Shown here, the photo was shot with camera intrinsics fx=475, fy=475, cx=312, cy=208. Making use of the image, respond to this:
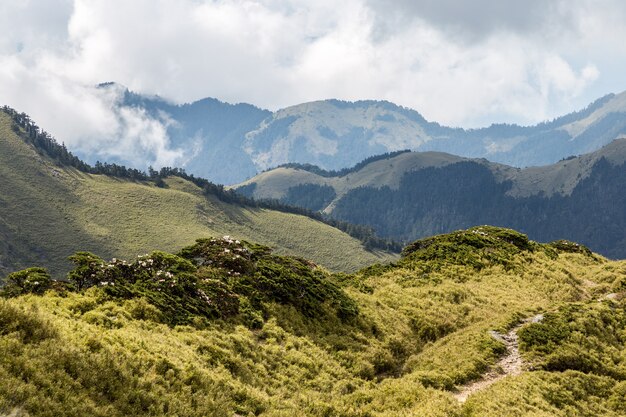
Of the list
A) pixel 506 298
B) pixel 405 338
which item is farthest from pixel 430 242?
pixel 405 338

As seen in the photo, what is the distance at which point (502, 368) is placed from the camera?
23.2 meters

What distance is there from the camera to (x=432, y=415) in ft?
56.5

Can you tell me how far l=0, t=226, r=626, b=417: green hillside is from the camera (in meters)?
13.9

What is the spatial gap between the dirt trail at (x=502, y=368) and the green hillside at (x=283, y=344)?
0.10m

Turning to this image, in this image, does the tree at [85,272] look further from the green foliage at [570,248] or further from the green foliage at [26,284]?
the green foliage at [570,248]

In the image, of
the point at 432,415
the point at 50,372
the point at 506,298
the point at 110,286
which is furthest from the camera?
the point at 506,298

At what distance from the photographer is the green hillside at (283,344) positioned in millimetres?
13859

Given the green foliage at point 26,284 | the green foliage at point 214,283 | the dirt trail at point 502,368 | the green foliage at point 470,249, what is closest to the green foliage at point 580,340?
the dirt trail at point 502,368

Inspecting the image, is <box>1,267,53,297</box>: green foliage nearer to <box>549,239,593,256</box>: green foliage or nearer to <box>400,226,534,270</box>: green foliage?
<box>400,226,534,270</box>: green foliage

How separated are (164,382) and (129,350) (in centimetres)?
180

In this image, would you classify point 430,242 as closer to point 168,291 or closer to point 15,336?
point 168,291

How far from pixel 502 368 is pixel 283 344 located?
1078 centimetres

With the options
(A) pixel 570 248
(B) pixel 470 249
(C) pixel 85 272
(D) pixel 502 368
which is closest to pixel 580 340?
(D) pixel 502 368

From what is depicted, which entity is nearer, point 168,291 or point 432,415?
point 432,415
